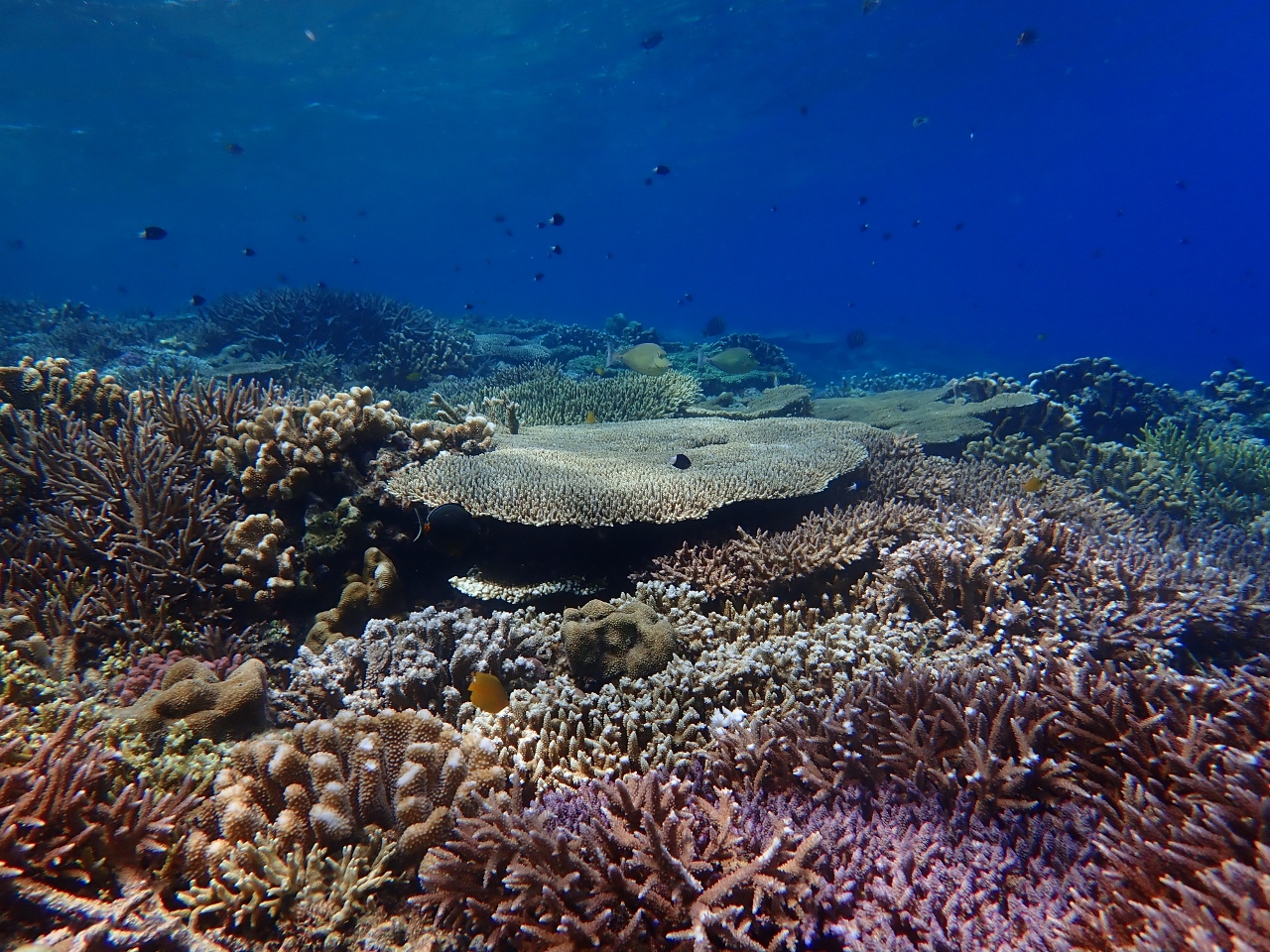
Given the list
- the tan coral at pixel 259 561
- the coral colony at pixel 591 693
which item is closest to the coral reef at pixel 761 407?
the coral colony at pixel 591 693

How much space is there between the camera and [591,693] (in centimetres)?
379

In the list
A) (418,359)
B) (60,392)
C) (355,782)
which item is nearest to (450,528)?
(355,782)

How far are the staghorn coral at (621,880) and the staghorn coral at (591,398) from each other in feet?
25.3

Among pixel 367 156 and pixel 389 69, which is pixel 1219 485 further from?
pixel 367 156

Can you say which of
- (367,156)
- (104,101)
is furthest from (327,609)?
(367,156)

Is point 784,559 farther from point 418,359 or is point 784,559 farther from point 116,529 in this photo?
point 418,359

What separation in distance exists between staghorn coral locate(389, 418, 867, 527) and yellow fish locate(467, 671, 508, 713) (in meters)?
1.41

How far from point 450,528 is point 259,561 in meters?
1.76

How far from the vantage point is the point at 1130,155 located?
7488cm

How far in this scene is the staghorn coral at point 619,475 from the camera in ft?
15.6

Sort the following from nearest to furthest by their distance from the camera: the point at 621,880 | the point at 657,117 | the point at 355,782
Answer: the point at 621,880 < the point at 355,782 < the point at 657,117

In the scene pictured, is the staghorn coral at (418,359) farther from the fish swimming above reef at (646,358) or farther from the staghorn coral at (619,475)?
the staghorn coral at (619,475)

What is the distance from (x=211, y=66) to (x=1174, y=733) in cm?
4968

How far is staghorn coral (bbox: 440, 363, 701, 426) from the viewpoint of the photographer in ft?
32.8
